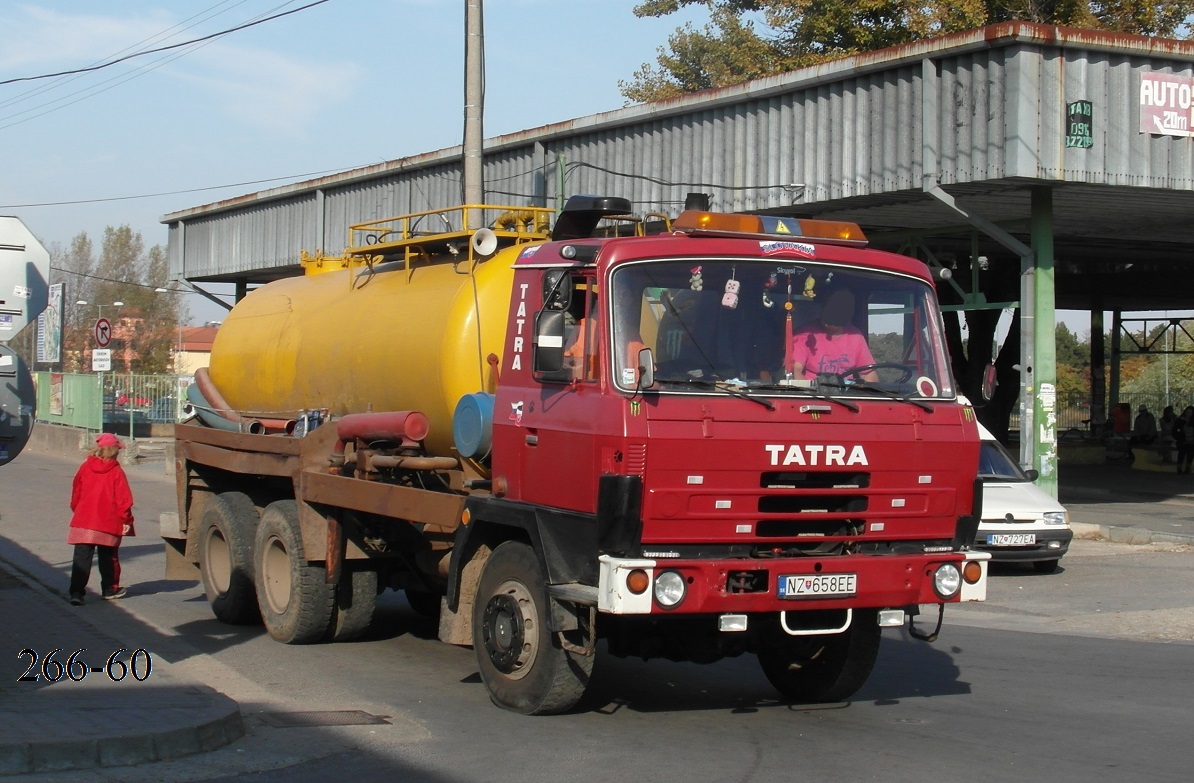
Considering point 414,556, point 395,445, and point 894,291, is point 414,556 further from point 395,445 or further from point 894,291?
point 894,291

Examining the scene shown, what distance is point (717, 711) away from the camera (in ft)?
26.9

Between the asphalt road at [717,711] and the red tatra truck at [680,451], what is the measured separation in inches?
17.8

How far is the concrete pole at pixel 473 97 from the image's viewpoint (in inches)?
636

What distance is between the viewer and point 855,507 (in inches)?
286

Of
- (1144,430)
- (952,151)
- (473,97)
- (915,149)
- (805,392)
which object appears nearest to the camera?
(805,392)

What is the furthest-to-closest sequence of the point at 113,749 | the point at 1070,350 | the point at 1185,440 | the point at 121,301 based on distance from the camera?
1. the point at 1070,350
2. the point at 121,301
3. the point at 1185,440
4. the point at 113,749

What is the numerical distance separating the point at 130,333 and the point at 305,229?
153ft

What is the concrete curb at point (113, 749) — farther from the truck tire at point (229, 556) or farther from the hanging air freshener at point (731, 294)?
the truck tire at point (229, 556)

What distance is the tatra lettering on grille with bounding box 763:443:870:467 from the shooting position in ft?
22.8

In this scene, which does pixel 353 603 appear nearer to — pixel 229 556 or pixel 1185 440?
pixel 229 556

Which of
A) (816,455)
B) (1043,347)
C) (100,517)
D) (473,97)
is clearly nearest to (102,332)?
(473,97)

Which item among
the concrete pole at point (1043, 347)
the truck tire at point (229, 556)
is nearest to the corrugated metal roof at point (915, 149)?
the concrete pole at point (1043, 347)

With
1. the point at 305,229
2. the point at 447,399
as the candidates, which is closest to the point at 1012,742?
the point at 447,399

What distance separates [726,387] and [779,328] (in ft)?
1.82
